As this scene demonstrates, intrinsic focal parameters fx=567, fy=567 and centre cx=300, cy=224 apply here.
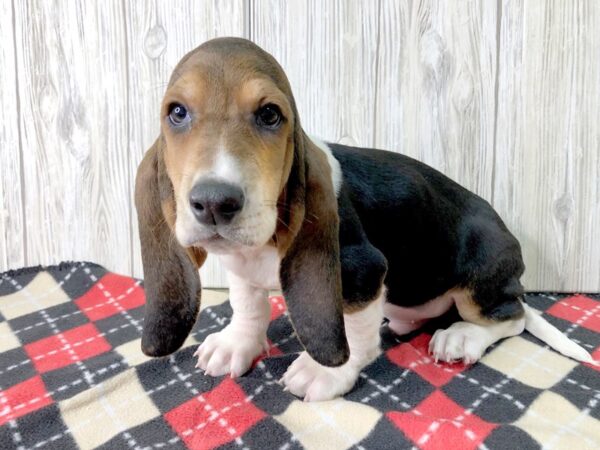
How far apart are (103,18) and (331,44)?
122 centimetres

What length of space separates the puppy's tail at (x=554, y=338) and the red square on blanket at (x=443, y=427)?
0.74 meters

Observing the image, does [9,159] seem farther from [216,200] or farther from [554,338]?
[554,338]

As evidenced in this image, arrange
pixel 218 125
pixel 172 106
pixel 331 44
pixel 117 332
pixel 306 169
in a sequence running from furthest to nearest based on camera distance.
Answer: pixel 331 44 < pixel 117 332 < pixel 306 169 < pixel 172 106 < pixel 218 125

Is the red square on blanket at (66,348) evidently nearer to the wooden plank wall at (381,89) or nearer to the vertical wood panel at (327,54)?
the wooden plank wall at (381,89)

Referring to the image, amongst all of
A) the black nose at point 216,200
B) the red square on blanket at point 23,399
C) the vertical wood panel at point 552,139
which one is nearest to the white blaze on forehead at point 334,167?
the black nose at point 216,200

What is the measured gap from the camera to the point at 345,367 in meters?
2.11

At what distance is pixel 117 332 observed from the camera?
2.68 m

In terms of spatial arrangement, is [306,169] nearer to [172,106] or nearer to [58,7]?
[172,106]

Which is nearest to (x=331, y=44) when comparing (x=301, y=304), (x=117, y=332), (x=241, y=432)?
(x=301, y=304)

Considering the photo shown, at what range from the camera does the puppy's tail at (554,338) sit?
2.42m

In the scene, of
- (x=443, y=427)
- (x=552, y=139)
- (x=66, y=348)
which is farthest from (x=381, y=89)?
(x=66, y=348)

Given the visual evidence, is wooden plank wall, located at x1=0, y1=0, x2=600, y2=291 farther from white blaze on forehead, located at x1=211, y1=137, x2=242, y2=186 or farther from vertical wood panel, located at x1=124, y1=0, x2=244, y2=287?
white blaze on forehead, located at x1=211, y1=137, x2=242, y2=186

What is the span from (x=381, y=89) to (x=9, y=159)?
212cm

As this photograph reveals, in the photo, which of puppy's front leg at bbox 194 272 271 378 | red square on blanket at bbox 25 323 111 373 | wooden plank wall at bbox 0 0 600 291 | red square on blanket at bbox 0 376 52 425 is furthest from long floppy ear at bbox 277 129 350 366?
wooden plank wall at bbox 0 0 600 291
